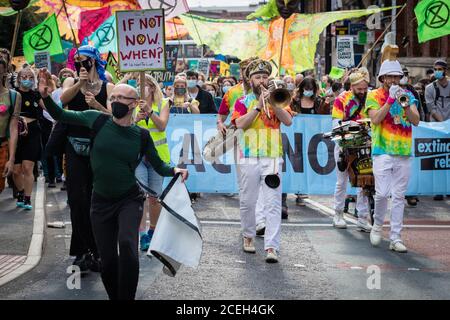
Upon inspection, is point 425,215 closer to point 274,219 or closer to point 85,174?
point 274,219

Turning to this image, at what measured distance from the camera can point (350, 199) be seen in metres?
14.0

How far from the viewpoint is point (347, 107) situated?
454 inches

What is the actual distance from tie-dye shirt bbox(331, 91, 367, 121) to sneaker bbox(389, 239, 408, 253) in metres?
2.09

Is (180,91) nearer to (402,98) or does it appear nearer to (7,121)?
(7,121)

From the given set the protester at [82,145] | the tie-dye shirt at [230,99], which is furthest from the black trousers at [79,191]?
the tie-dye shirt at [230,99]

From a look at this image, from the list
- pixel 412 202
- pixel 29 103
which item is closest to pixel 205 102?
pixel 29 103

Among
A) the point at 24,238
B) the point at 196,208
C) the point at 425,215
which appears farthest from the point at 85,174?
the point at 425,215

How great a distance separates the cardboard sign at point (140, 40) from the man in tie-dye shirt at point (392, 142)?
7.50 ft

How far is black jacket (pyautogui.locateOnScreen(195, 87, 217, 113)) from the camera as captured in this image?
16.4m

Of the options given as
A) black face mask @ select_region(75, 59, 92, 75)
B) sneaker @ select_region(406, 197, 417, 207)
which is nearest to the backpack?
black face mask @ select_region(75, 59, 92, 75)

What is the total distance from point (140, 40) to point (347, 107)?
9.99ft

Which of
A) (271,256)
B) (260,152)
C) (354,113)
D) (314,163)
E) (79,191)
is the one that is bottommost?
(271,256)

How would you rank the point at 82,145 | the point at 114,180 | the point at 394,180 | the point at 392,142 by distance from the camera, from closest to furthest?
the point at 114,180, the point at 82,145, the point at 392,142, the point at 394,180

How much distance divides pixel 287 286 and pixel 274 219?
1327 mm
